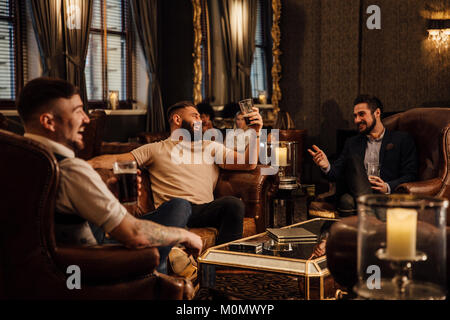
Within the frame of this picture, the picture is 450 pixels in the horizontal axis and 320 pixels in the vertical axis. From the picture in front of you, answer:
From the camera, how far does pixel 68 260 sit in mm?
1689

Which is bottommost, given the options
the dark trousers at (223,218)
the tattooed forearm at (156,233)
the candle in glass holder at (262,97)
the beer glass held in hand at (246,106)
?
the dark trousers at (223,218)

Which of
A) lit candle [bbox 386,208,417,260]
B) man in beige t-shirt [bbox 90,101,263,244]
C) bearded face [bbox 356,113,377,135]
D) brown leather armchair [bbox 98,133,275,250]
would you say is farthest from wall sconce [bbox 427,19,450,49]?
lit candle [bbox 386,208,417,260]

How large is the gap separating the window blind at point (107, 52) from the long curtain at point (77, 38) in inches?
18.9

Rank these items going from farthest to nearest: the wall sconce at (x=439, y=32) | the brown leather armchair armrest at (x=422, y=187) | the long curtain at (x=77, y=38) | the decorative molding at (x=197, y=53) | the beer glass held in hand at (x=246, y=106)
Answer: the decorative molding at (x=197, y=53) < the wall sconce at (x=439, y=32) < the long curtain at (x=77, y=38) < the brown leather armchair armrest at (x=422, y=187) < the beer glass held in hand at (x=246, y=106)

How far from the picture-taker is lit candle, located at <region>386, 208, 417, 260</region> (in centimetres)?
134

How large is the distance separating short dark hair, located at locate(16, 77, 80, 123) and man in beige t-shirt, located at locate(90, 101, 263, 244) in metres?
1.31

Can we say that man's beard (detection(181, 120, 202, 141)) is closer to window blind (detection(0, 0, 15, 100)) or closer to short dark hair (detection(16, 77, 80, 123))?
short dark hair (detection(16, 77, 80, 123))

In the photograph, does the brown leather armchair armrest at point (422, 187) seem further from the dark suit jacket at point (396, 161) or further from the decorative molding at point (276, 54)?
the decorative molding at point (276, 54)

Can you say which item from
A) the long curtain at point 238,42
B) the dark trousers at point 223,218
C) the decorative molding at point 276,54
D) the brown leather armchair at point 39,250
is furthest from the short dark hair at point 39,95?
the decorative molding at point 276,54

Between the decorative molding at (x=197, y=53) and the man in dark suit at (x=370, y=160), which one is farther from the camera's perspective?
the decorative molding at (x=197, y=53)

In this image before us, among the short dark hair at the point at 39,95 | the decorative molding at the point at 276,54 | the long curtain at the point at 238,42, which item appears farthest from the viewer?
the decorative molding at the point at 276,54

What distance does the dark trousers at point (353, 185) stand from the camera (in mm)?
3389
